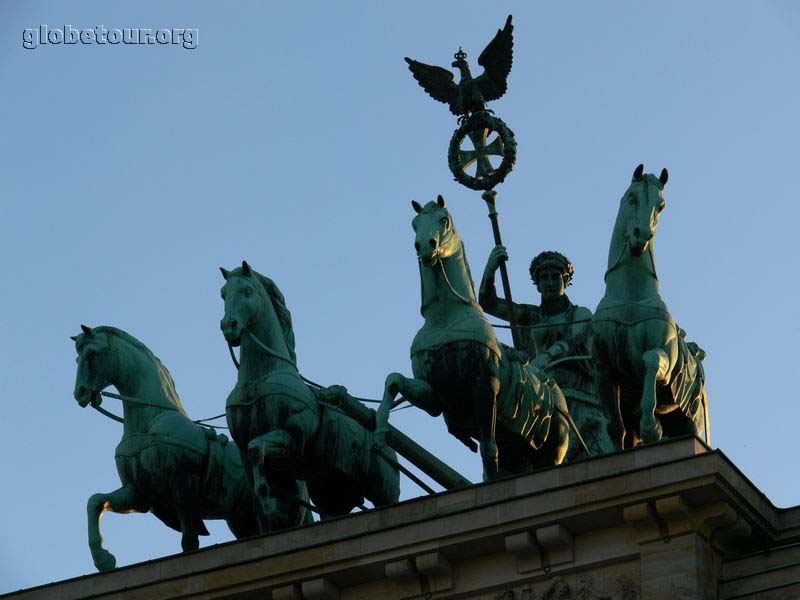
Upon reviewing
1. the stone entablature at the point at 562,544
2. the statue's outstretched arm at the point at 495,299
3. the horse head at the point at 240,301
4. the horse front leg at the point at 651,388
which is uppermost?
the statue's outstretched arm at the point at 495,299

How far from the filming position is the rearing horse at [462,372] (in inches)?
1220

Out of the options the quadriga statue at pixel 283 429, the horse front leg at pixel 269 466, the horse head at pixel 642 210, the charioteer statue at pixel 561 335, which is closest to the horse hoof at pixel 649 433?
the horse head at pixel 642 210

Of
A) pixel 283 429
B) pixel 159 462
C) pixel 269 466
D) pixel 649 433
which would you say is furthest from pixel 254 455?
pixel 649 433

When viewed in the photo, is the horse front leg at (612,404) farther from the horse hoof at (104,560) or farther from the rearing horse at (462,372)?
the horse hoof at (104,560)

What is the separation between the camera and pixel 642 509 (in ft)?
93.4

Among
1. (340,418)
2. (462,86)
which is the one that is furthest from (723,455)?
(462,86)

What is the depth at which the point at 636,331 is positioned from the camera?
3028 cm

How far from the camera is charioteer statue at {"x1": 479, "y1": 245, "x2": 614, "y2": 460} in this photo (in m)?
34.3

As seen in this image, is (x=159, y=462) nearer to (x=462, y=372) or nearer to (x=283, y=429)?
(x=283, y=429)

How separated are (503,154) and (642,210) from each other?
3.98 m

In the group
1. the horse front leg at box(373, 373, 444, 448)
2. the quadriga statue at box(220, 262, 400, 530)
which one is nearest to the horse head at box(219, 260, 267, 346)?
the quadriga statue at box(220, 262, 400, 530)

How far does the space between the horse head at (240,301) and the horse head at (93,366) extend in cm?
146

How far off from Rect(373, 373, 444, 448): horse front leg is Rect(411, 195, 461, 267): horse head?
3.50 feet

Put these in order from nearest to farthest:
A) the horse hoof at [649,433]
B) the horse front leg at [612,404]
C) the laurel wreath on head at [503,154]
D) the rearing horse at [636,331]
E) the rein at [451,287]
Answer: the horse hoof at [649,433] → the rearing horse at [636,331] → the horse front leg at [612,404] → the rein at [451,287] → the laurel wreath on head at [503,154]
